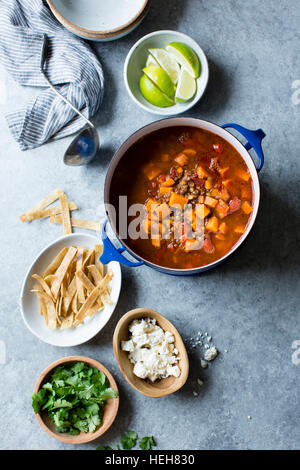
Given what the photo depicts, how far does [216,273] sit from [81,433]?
1.05 metres

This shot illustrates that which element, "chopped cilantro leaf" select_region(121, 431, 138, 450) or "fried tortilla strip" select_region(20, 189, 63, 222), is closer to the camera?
"chopped cilantro leaf" select_region(121, 431, 138, 450)

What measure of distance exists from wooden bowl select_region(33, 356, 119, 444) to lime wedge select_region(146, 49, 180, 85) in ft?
4.93

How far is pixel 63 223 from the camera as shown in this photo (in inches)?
104

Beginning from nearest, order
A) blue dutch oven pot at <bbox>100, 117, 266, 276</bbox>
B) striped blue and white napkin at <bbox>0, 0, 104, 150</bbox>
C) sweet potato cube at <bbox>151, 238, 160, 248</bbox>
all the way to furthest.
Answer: blue dutch oven pot at <bbox>100, 117, 266, 276</bbox> → sweet potato cube at <bbox>151, 238, 160, 248</bbox> → striped blue and white napkin at <bbox>0, 0, 104, 150</bbox>

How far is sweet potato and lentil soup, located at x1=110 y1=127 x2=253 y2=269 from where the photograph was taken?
89.7 inches

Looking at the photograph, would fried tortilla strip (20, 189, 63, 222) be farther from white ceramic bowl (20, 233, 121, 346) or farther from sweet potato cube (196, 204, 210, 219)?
sweet potato cube (196, 204, 210, 219)

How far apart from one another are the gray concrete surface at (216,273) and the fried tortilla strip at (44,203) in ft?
0.15

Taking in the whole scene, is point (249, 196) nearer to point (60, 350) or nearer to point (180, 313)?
point (180, 313)

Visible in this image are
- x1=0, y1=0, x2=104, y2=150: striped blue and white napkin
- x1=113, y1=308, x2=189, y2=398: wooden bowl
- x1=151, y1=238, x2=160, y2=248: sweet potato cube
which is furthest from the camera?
x1=0, y1=0, x2=104, y2=150: striped blue and white napkin

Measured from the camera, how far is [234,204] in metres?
2.28

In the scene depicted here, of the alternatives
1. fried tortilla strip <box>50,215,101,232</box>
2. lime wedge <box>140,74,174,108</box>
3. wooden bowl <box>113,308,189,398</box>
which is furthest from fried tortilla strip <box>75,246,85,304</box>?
lime wedge <box>140,74,174,108</box>

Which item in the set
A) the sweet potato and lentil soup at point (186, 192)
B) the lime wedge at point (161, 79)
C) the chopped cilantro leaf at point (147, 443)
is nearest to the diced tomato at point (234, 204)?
the sweet potato and lentil soup at point (186, 192)

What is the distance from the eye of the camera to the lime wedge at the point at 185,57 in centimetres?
252

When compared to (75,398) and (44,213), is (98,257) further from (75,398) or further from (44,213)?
(75,398)
